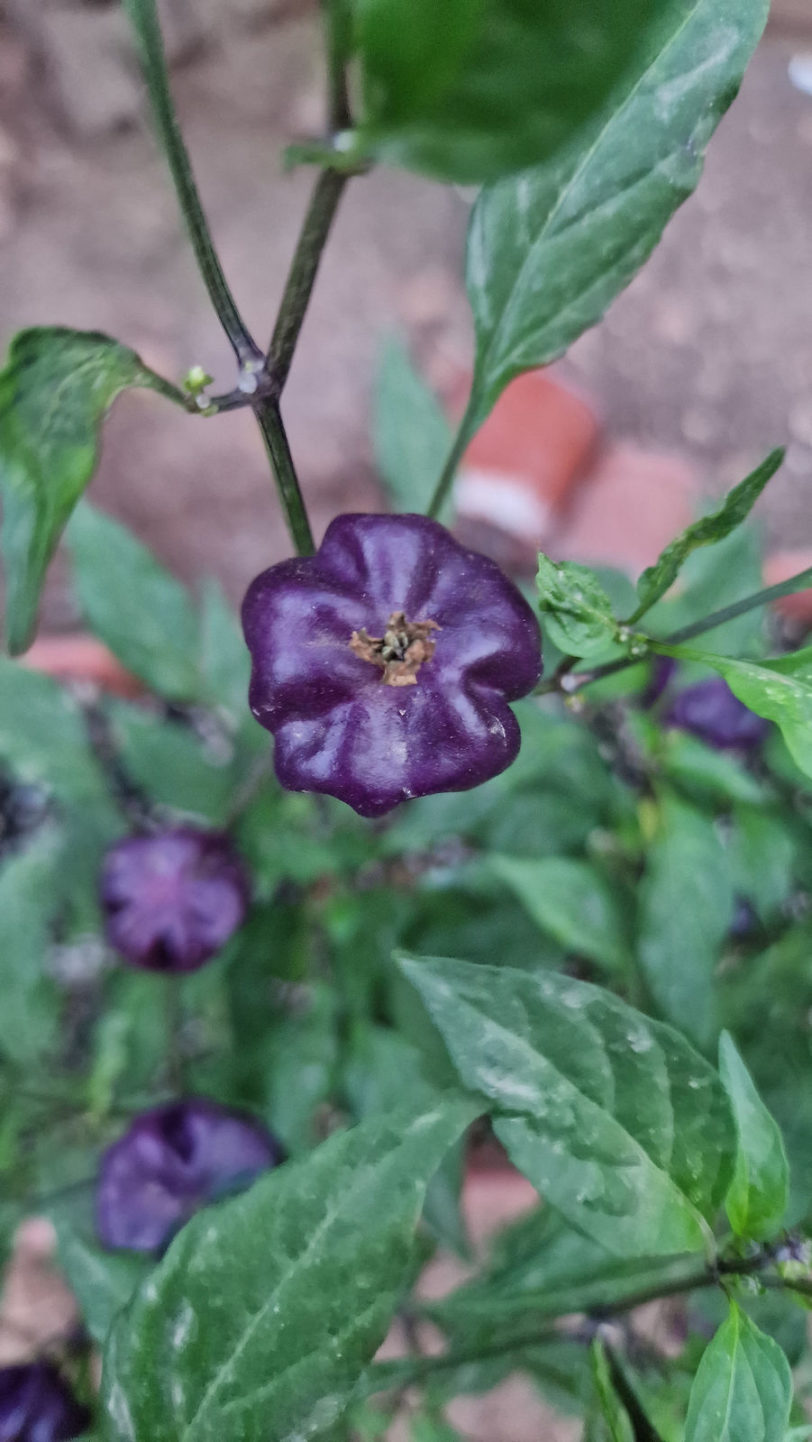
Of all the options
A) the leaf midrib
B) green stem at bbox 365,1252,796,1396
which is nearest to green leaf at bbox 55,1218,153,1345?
green stem at bbox 365,1252,796,1396

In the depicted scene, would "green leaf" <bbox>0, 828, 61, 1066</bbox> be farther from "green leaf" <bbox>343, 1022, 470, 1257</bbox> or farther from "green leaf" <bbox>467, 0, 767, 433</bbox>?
"green leaf" <bbox>467, 0, 767, 433</bbox>

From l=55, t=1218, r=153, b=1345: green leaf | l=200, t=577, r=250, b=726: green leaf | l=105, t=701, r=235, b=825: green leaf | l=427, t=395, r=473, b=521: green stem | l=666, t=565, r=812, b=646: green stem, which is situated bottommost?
l=55, t=1218, r=153, b=1345: green leaf

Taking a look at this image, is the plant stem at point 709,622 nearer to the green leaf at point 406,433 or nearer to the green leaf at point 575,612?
the green leaf at point 575,612

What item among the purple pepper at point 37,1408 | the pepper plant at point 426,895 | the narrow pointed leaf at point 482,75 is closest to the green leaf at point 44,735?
the pepper plant at point 426,895

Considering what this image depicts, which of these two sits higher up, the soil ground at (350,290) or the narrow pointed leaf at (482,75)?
the soil ground at (350,290)

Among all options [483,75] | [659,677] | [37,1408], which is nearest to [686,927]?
[659,677]

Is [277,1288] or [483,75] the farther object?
[277,1288]

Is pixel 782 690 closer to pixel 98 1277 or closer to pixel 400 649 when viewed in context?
pixel 400 649
